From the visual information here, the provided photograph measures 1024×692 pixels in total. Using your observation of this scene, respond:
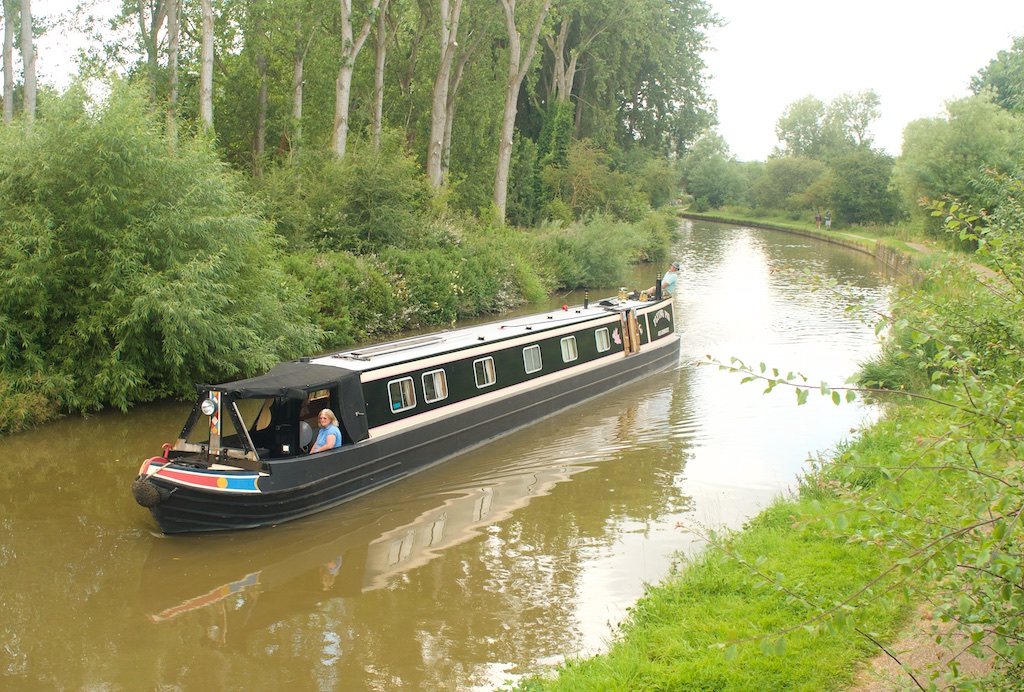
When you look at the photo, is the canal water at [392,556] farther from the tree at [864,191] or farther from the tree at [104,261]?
the tree at [864,191]

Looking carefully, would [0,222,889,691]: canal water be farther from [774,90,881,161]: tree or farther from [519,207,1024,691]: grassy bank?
[774,90,881,161]: tree

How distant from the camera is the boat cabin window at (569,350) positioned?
14.9 meters

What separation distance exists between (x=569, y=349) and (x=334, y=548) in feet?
22.4

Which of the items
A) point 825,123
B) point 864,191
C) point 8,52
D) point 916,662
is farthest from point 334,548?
point 825,123

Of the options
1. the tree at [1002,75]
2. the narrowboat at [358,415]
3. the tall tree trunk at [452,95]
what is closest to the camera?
the narrowboat at [358,415]

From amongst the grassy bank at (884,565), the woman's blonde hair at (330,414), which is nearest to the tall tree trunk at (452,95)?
the woman's blonde hair at (330,414)

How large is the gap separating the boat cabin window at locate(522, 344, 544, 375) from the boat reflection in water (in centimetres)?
200

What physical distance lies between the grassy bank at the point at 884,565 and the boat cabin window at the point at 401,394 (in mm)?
4279

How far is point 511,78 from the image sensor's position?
29.9 meters

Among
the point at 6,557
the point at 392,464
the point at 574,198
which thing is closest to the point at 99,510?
the point at 6,557

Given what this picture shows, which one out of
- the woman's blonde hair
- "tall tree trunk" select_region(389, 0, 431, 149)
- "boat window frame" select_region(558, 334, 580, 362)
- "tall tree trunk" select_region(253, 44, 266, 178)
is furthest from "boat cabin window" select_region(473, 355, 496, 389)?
"tall tree trunk" select_region(253, 44, 266, 178)

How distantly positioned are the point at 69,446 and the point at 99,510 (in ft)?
8.28

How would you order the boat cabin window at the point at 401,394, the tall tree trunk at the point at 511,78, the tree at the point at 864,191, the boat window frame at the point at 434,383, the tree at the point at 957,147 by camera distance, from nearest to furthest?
1. the boat cabin window at the point at 401,394
2. the boat window frame at the point at 434,383
3. the tall tree trunk at the point at 511,78
4. the tree at the point at 957,147
5. the tree at the point at 864,191

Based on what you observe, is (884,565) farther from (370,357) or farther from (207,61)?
(207,61)
